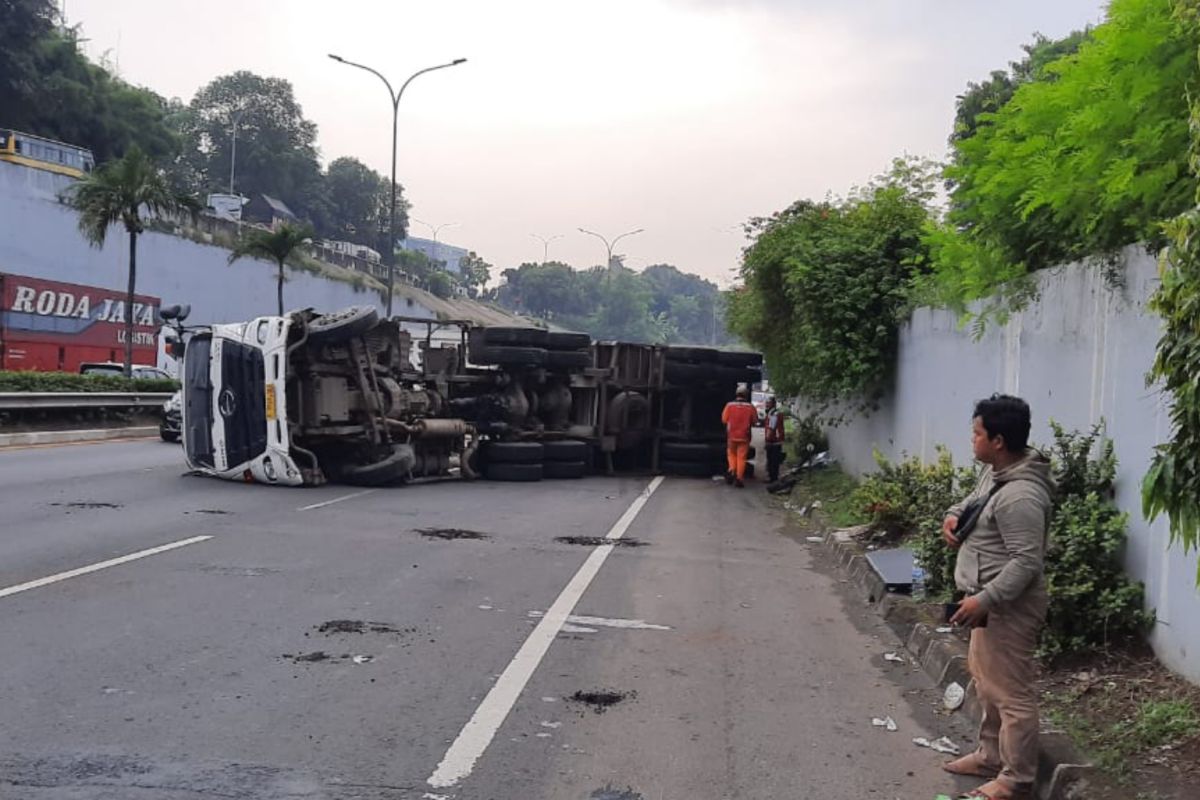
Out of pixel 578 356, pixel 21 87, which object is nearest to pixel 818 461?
pixel 578 356

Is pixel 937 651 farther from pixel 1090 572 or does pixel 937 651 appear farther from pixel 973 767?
pixel 973 767

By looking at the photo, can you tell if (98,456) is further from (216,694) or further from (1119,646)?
(1119,646)

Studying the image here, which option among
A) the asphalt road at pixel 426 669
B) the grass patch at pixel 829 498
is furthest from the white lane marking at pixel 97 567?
the grass patch at pixel 829 498

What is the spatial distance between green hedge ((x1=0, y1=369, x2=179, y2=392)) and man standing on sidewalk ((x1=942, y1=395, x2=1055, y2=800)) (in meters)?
24.9

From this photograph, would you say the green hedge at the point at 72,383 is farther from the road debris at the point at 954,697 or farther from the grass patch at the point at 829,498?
the road debris at the point at 954,697

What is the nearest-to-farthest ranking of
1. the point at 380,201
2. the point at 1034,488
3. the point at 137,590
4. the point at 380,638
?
the point at 1034,488 → the point at 380,638 → the point at 137,590 → the point at 380,201

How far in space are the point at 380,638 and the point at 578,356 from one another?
12.1 meters

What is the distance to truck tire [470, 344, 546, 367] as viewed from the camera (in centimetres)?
1812

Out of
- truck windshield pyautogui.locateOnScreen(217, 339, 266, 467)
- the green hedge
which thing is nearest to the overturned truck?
truck windshield pyautogui.locateOnScreen(217, 339, 266, 467)

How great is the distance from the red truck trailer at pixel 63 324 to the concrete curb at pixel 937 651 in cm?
3263

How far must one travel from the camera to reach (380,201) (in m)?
101

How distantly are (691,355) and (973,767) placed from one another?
15.4m

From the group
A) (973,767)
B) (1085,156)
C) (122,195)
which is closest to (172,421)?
(122,195)

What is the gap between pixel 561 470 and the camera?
19.1 metres
